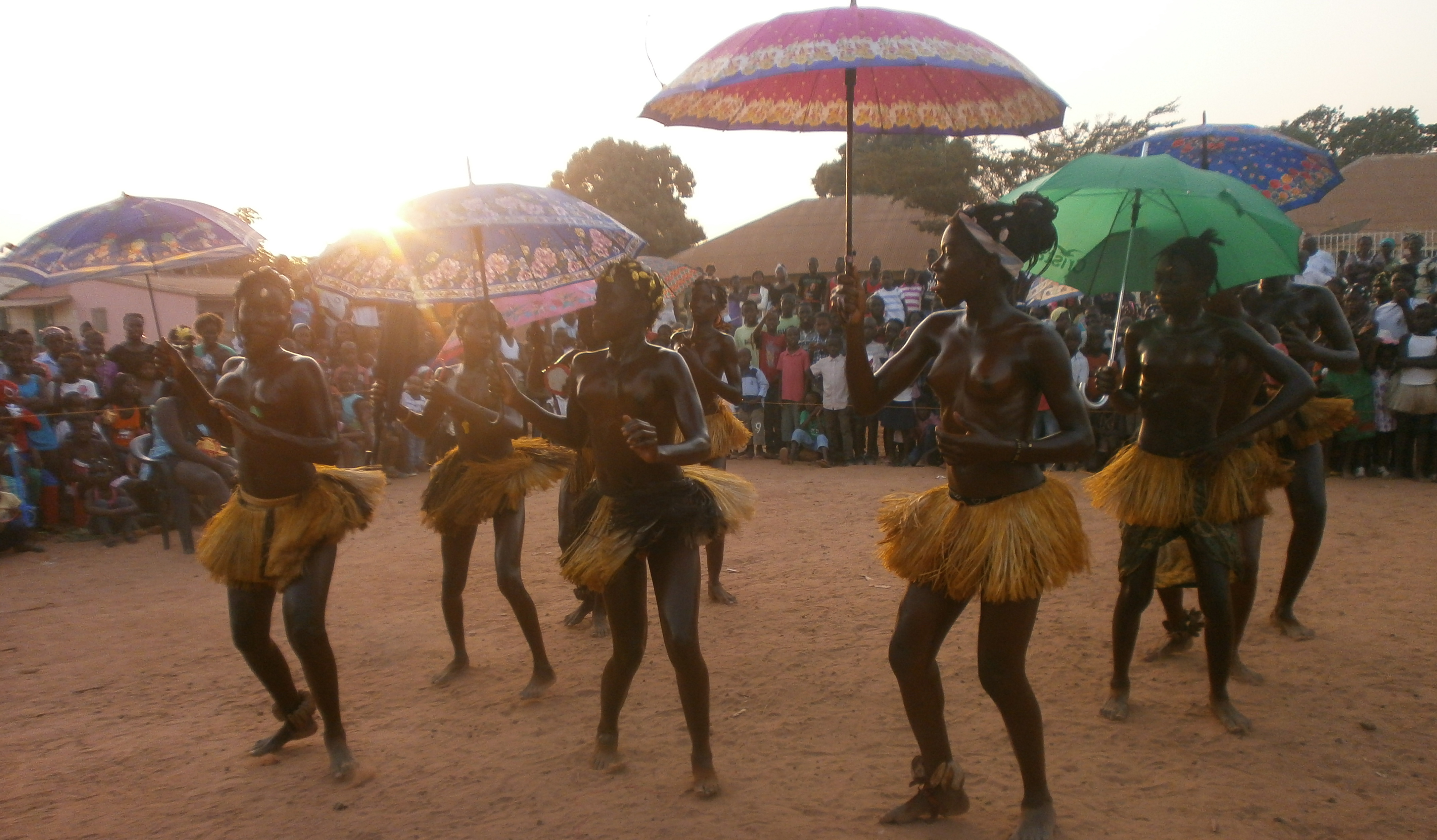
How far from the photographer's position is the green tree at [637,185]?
41250 millimetres

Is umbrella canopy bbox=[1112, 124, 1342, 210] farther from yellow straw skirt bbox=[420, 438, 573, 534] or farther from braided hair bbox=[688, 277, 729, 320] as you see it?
yellow straw skirt bbox=[420, 438, 573, 534]

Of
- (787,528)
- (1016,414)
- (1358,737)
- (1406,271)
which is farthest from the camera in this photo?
(1406,271)

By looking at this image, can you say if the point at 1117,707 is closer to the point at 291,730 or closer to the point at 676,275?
the point at 291,730

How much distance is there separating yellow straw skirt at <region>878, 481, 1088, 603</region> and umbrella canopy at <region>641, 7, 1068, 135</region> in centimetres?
155

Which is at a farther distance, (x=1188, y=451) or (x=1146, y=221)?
(x=1146, y=221)

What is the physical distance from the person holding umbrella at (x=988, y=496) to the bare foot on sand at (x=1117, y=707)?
1170mm

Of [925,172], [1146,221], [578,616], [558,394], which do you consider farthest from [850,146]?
[925,172]

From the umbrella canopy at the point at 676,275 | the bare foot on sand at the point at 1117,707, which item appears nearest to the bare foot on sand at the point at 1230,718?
the bare foot on sand at the point at 1117,707

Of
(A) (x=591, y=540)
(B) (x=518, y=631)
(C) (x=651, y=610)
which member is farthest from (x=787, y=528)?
(A) (x=591, y=540)

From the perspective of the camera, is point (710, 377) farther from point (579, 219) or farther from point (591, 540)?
point (591, 540)

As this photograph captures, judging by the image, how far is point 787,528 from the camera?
877cm

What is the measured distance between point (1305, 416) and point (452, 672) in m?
4.58

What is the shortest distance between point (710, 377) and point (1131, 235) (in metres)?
2.52

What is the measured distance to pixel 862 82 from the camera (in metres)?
4.31
